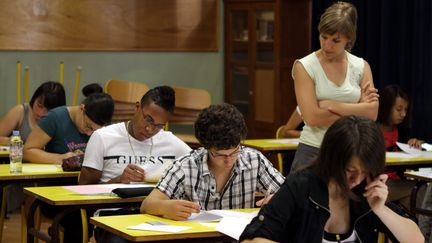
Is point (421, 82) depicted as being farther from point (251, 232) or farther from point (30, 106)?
point (251, 232)

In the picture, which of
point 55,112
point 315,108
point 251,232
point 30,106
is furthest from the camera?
point 30,106

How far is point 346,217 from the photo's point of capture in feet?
10.6

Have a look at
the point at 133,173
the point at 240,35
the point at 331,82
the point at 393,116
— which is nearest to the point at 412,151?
→ the point at 393,116

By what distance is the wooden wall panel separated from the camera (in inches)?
378

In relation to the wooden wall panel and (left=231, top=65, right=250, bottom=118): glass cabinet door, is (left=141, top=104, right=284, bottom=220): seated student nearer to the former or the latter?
the wooden wall panel

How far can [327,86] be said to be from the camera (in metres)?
4.98

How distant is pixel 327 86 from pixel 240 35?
5.53 m

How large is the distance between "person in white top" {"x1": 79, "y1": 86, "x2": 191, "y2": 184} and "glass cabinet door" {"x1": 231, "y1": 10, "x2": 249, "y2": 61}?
5.24m

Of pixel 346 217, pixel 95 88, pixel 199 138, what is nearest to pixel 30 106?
pixel 95 88

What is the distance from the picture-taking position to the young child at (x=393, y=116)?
7227 mm

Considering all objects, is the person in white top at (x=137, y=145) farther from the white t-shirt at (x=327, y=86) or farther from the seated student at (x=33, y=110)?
the seated student at (x=33, y=110)

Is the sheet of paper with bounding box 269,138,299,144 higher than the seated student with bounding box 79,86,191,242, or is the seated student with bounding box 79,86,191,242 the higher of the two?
the seated student with bounding box 79,86,191,242

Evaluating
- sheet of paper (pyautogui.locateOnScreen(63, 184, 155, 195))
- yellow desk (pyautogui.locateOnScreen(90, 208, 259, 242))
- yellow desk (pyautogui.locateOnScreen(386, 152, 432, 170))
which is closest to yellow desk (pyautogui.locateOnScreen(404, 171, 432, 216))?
yellow desk (pyautogui.locateOnScreen(386, 152, 432, 170))

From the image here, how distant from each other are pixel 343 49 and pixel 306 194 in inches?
80.2
